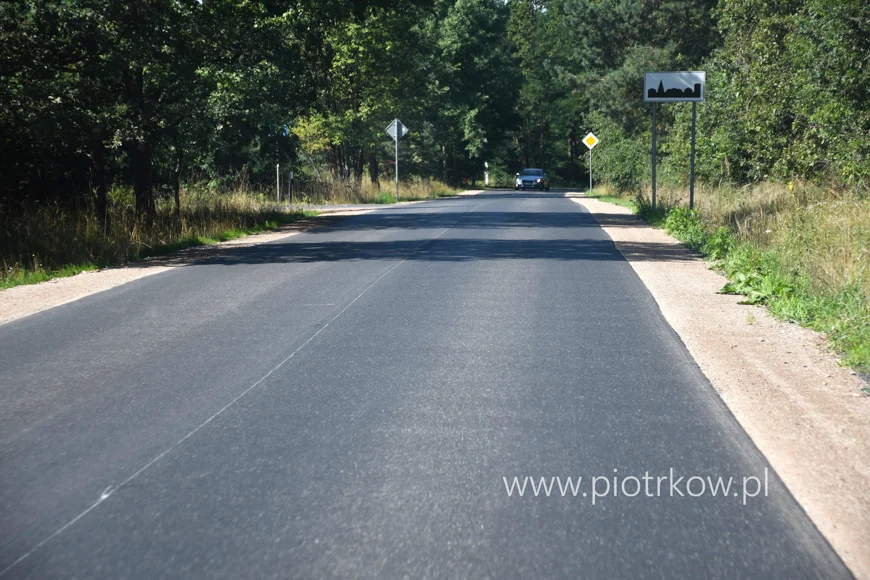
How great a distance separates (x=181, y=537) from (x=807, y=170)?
2270 cm

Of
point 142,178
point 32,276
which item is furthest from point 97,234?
point 142,178

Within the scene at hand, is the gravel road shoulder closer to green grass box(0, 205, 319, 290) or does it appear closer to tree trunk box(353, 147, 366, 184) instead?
green grass box(0, 205, 319, 290)

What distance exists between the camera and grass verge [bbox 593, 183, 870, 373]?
9.09m

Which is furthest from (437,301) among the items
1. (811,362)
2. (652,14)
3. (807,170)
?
(652,14)

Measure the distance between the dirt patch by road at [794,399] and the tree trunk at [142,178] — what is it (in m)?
13.1

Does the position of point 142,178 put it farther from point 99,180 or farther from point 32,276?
point 32,276

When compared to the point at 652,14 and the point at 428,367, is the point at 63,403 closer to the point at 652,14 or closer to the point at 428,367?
the point at 428,367

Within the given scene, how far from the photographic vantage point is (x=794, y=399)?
6.70m

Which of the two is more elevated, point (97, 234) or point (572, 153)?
point (572, 153)

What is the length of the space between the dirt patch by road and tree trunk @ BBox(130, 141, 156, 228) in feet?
42.9

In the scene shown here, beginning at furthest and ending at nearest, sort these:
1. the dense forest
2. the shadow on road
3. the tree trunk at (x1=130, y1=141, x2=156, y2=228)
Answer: the tree trunk at (x1=130, y1=141, x2=156, y2=228) → the dense forest → the shadow on road

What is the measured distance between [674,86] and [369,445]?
19287mm

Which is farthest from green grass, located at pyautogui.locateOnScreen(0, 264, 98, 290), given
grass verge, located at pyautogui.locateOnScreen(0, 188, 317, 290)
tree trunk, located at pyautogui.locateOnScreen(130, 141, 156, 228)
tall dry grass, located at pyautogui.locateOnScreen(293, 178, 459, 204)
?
tall dry grass, located at pyautogui.locateOnScreen(293, 178, 459, 204)

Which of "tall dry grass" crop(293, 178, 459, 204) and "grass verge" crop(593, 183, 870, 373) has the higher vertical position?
"tall dry grass" crop(293, 178, 459, 204)
